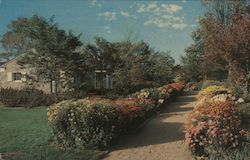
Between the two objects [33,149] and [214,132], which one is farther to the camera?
[33,149]

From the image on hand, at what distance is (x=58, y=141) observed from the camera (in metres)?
10.7

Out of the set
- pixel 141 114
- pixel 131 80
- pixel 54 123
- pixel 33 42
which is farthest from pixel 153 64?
pixel 54 123

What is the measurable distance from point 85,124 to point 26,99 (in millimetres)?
19792

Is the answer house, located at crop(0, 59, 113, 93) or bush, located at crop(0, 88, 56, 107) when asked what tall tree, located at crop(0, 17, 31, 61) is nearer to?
house, located at crop(0, 59, 113, 93)

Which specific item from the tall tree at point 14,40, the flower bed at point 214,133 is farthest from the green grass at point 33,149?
the tall tree at point 14,40

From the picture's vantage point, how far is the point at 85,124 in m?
10.3

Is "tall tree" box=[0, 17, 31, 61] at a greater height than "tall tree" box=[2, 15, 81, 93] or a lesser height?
greater

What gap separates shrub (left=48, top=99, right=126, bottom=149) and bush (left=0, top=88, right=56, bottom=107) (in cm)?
1754

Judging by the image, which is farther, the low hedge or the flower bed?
the low hedge

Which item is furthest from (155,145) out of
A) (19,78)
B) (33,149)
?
(19,78)

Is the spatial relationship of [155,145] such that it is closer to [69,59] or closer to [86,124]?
[86,124]

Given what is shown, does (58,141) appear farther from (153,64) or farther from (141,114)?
(153,64)

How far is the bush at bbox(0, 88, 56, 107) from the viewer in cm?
2816

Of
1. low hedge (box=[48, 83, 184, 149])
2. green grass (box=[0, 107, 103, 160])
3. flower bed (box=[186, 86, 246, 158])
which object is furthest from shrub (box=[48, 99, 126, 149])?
flower bed (box=[186, 86, 246, 158])
